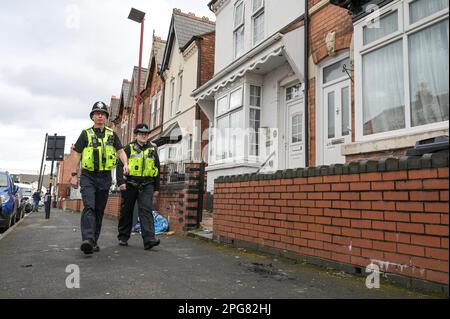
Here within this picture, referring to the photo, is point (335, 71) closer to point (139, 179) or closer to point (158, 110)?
point (139, 179)

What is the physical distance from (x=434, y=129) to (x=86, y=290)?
4194 mm

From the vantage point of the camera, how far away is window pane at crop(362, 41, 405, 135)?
5387 millimetres

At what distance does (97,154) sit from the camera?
5293mm

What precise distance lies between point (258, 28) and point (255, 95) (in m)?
1.95

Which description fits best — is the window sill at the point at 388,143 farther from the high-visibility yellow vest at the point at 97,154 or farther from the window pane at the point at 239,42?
the window pane at the point at 239,42

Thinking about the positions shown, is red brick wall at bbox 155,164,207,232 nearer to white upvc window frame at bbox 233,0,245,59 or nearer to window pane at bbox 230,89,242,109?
window pane at bbox 230,89,242,109

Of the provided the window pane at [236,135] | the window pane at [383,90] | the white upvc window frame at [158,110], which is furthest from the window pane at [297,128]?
the white upvc window frame at [158,110]

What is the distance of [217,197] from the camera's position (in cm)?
648

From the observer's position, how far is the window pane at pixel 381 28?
5.47 metres

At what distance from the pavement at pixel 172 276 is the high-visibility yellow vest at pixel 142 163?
1164 millimetres

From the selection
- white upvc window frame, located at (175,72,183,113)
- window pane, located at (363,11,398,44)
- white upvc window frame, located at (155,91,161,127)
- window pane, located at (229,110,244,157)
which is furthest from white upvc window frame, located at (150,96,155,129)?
window pane, located at (363,11,398,44)

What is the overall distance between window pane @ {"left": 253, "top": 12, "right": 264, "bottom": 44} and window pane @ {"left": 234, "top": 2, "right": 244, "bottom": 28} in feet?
2.72

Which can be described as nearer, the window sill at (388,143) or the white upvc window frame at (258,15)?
the window sill at (388,143)
